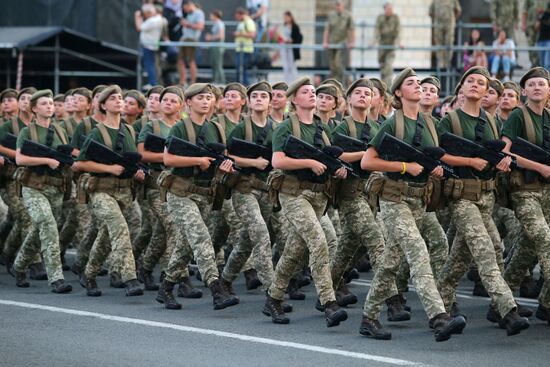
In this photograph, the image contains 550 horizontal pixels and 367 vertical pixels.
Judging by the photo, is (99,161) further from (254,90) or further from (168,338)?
(168,338)

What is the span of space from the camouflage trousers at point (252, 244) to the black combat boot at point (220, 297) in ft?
1.71

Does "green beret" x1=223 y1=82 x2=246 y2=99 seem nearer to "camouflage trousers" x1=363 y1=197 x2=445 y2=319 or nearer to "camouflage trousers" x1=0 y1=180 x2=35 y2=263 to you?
"camouflage trousers" x1=0 y1=180 x2=35 y2=263

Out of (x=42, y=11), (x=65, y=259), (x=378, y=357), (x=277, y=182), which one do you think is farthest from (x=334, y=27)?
(x=378, y=357)

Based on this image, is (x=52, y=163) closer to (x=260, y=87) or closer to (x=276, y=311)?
(x=260, y=87)

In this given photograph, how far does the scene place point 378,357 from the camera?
10680mm

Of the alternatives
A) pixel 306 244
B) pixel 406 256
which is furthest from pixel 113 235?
pixel 406 256

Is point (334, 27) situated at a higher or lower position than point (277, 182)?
higher

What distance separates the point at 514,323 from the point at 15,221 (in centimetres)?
672

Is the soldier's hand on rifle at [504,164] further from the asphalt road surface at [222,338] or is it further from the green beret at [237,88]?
the green beret at [237,88]

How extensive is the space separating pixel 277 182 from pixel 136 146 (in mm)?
2546

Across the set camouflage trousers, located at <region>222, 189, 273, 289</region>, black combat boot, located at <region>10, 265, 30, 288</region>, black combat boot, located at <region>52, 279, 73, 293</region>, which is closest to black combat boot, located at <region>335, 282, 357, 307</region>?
Answer: camouflage trousers, located at <region>222, 189, 273, 289</region>

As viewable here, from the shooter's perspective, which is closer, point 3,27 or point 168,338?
point 168,338

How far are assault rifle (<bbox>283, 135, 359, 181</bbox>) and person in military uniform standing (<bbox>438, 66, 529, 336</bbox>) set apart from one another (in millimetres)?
953

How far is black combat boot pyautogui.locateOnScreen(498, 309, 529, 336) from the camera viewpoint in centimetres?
1118
